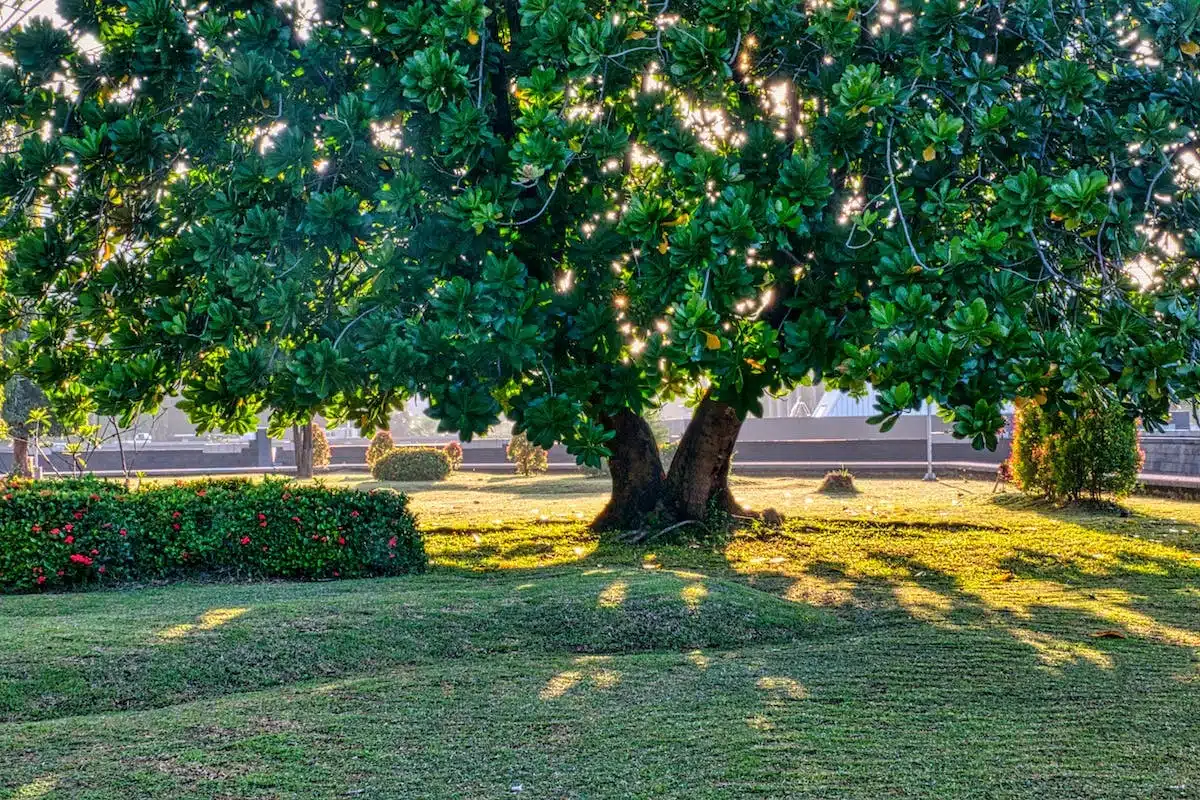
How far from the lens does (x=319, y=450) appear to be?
29.4 meters

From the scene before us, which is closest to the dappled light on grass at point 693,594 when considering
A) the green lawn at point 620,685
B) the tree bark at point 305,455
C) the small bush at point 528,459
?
the green lawn at point 620,685

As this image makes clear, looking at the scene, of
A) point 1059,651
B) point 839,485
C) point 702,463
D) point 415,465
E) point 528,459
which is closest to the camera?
point 1059,651

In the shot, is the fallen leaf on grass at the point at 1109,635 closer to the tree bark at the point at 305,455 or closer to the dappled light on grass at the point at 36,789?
the dappled light on grass at the point at 36,789

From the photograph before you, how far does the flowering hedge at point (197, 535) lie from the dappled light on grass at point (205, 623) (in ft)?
6.62

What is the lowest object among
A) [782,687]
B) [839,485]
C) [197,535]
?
[782,687]

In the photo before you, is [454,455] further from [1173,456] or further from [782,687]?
[782,687]

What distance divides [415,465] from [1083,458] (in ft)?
46.8

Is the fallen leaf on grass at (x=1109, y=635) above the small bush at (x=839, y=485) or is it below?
below

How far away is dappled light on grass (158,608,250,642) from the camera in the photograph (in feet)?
21.0

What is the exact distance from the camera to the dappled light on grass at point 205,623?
641 cm

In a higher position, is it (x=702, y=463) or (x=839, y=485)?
(x=702, y=463)

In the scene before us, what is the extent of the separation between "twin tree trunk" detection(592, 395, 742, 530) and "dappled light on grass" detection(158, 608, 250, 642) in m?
5.18

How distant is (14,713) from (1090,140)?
636 cm

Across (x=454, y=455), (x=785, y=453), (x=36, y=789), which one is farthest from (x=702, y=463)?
(x=454, y=455)
